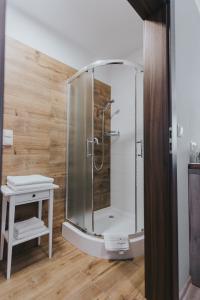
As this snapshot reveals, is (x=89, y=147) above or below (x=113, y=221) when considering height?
above

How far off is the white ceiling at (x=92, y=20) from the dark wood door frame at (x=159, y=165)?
929mm

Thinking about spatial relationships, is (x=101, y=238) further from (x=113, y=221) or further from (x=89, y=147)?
(x=89, y=147)

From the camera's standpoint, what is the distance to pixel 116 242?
5.01 feet

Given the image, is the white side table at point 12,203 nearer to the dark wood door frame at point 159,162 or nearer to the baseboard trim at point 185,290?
the dark wood door frame at point 159,162

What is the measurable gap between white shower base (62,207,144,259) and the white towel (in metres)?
0.05

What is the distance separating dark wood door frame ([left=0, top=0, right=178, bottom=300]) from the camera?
3.15ft

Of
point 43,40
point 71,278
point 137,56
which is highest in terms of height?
point 137,56

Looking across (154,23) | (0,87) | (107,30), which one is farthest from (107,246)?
(107,30)

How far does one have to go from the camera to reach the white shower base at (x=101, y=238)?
1.55 meters

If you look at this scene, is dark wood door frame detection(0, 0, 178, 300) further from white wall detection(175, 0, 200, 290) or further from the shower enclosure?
the shower enclosure

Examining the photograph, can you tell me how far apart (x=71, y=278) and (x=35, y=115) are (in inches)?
59.3

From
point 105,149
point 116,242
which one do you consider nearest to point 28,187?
point 116,242

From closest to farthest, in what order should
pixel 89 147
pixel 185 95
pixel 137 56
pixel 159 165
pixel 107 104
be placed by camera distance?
pixel 159 165 → pixel 185 95 → pixel 89 147 → pixel 137 56 → pixel 107 104

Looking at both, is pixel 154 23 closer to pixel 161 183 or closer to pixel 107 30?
pixel 161 183
